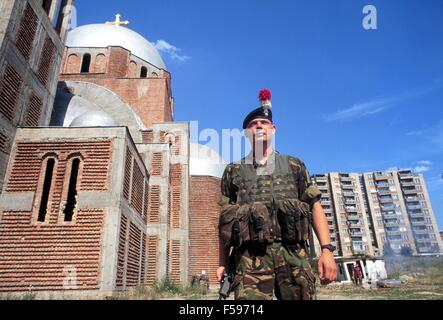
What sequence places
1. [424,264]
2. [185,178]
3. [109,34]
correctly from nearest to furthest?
[185,178]
[109,34]
[424,264]

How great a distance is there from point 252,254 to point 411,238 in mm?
82972

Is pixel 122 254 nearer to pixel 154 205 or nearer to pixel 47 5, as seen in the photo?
pixel 154 205

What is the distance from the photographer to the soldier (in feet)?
8.63

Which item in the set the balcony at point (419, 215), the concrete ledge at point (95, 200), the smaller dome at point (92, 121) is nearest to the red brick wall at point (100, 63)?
the smaller dome at point (92, 121)

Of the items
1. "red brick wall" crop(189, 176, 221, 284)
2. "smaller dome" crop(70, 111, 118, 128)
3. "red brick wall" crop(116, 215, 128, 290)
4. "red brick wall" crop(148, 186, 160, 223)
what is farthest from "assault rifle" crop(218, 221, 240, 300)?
"red brick wall" crop(189, 176, 221, 284)

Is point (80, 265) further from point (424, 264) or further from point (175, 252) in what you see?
point (424, 264)

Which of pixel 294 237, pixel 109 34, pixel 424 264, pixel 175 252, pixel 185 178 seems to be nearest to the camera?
pixel 294 237

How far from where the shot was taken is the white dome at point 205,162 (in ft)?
76.9

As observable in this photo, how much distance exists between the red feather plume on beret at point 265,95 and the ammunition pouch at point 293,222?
129 centimetres

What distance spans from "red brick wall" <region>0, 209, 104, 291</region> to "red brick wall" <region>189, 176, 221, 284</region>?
11385 mm

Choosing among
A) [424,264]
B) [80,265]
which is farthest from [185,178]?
[424,264]

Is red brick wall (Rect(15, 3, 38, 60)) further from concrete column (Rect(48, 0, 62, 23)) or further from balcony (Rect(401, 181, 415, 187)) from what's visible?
balcony (Rect(401, 181, 415, 187))
